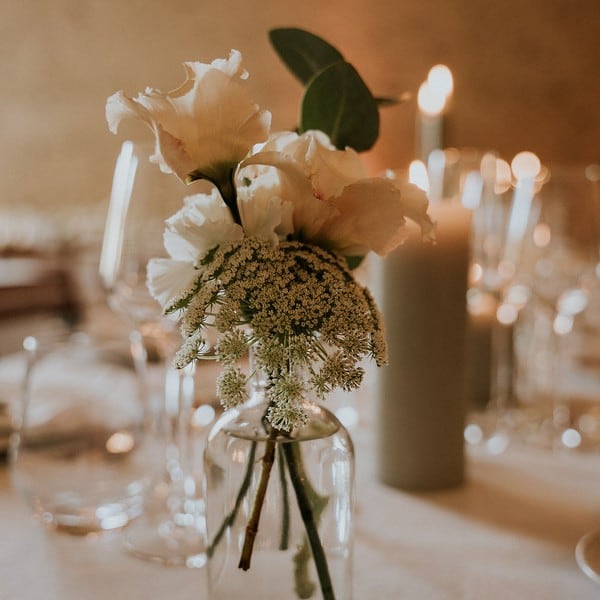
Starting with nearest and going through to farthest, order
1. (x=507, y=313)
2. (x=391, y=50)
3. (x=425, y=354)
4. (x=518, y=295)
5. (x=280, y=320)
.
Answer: (x=280, y=320) < (x=425, y=354) < (x=518, y=295) < (x=507, y=313) < (x=391, y=50)

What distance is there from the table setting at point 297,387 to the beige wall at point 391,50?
3.16m

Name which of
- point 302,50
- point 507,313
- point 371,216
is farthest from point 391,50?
point 371,216

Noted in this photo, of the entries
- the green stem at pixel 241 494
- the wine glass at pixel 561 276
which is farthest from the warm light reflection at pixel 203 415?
the green stem at pixel 241 494

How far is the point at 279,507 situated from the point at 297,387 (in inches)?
3.8

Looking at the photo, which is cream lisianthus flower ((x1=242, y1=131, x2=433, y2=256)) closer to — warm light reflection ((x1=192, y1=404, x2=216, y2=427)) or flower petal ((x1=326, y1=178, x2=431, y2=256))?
flower petal ((x1=326, y1=178, x2=431, y2=256))

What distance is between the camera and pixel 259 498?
0.46 meters

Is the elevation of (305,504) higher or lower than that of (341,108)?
lower

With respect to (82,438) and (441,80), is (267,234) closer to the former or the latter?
(82,438)

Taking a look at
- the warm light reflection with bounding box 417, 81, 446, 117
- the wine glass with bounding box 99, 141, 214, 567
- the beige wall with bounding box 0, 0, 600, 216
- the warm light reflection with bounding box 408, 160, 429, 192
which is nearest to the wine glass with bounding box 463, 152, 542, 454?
the warm light reflection with bounding box 417, 81, 446, 117

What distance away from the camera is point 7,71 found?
436cm

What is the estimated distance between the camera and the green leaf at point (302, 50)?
0.56 metres

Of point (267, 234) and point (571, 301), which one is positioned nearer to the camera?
point (267, 234)

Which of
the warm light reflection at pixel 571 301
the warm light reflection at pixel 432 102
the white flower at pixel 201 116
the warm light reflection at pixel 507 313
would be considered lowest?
the warm light reflection at pixel 507 313

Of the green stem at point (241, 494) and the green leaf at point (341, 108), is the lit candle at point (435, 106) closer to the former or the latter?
the green leaf at point (341, 108)
